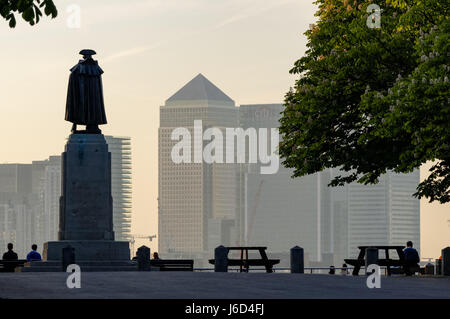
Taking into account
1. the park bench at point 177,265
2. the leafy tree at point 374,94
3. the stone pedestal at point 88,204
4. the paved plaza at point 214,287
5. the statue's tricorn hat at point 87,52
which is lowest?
the paved plaza at point 214,287

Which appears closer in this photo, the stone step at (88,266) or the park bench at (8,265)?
the stone step at (88,266)

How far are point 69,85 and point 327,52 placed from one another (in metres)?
14.1

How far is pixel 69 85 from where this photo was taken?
59.8 metres

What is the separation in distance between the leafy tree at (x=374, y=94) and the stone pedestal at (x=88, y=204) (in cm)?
907

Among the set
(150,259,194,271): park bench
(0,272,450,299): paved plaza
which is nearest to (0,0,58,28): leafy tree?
(0,272,450,299): paved plaza

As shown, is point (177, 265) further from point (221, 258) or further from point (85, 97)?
point (85, 97)

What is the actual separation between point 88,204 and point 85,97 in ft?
17.9

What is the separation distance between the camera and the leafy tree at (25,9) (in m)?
26.7

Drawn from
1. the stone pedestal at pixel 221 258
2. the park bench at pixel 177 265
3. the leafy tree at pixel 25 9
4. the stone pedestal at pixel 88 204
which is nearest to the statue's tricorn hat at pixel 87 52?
the stone pedestal at pixel 88 204

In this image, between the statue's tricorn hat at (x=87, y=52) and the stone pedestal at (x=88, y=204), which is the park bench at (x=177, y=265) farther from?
the statue's tricorn hat at (x=87, y=52)

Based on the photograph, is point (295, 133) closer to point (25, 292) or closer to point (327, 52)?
point (327, 52)

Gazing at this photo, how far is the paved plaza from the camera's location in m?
32.5

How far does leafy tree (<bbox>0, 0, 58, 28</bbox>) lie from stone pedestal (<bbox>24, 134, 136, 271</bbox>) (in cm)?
2968

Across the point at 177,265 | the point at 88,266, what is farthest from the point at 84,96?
the point at 177,265
